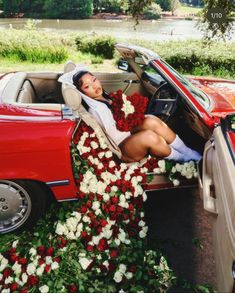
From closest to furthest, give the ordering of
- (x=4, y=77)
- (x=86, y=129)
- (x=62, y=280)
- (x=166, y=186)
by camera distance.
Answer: (x=62, y=280) → (x=86, y=129) → (x=166, y=186) → (x=4, y=77)

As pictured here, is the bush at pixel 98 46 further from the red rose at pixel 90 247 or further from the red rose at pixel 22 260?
the red rose at pixel 22 260

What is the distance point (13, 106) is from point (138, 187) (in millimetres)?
1323

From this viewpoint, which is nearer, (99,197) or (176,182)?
(99,197)

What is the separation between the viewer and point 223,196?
6.48 ft

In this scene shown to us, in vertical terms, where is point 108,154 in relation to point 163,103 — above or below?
below

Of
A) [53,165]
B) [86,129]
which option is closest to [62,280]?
[53,165]

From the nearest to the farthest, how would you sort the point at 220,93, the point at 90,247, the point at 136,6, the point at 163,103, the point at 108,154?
the point at 90,247 < the point at 108,154 < the point at 163,103 < the point at 220,93 < the point at 136,6

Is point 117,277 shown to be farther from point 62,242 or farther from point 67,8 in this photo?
point 67,8

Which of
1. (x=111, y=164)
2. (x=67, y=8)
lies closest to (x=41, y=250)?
(x=111, y=164)

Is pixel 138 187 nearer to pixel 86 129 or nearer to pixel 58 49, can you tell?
pixel 86 129

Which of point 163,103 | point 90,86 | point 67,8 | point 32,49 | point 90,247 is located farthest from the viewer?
point 67,8

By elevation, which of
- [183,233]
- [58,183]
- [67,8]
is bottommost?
[67,8]

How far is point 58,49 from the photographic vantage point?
40.3ft

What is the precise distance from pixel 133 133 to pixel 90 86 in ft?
2.03
